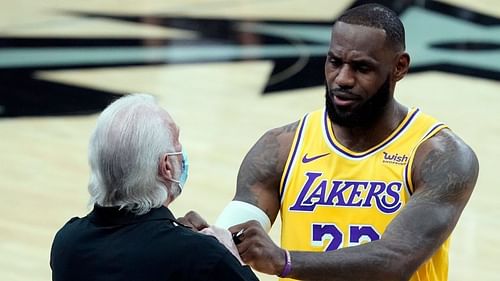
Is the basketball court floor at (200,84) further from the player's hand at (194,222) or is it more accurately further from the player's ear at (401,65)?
the player's hand at (194,222)

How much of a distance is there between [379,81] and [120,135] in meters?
0.94

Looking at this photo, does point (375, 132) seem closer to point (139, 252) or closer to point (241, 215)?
point (241, 215)

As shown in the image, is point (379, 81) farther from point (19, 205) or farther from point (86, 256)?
point (19, 205)

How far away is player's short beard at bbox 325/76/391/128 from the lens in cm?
320

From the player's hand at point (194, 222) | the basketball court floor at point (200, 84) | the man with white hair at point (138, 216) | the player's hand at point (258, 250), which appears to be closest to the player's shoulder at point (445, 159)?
the player's hand at point (258, 250)

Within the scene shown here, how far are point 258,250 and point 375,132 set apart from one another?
65 centimetres

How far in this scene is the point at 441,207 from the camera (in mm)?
3117

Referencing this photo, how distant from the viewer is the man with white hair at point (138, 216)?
251 centimetres

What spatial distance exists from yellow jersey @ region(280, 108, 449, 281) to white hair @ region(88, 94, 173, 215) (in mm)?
761

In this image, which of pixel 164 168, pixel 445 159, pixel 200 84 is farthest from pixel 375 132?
pixel 200 84

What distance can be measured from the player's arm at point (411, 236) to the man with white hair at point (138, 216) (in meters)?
0.33

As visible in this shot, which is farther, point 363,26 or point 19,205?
point 19,205

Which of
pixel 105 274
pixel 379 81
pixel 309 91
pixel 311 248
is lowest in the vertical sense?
pixel 309 91

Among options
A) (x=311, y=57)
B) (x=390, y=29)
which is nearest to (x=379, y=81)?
(x=390, y=29)
